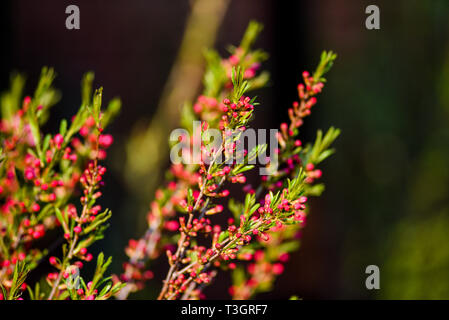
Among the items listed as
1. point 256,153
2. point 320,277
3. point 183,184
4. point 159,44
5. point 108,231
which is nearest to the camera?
point 256,153

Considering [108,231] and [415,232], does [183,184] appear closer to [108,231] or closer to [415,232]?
[108,231]

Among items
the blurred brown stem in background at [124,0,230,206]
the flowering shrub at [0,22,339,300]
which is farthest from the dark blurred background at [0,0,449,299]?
the flowering shrub at [0,22,339,300]

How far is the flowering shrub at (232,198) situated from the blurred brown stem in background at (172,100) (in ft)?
1.96

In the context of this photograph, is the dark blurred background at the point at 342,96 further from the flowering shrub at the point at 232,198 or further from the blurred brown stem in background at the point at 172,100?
the flowering shrub at the point at 232,198

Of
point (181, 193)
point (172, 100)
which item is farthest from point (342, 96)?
point (181, 193)

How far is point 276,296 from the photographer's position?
1.84m

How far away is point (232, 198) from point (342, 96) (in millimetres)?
1538

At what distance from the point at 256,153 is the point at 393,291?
1.51m

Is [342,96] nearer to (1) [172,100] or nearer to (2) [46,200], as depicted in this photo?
(1) [172,100]

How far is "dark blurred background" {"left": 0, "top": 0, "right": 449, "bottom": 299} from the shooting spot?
154cm

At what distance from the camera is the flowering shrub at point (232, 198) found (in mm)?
405

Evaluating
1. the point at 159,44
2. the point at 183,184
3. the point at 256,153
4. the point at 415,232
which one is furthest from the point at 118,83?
the point at 415,232

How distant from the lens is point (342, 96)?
1907 millimetres

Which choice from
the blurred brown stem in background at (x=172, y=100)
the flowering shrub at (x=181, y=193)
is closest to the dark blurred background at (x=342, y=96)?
the blurred brown stem in background at (x=172, y=100)
